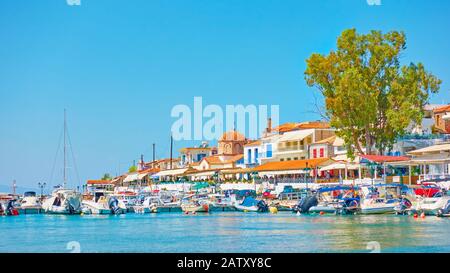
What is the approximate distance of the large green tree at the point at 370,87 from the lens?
4828cm

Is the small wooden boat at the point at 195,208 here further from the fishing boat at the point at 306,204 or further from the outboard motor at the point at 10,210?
the outboard motor at the point at 10,210

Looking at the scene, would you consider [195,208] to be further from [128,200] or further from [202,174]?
[202,174]

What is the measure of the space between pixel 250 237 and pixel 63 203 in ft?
96.1

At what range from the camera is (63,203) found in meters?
53.9

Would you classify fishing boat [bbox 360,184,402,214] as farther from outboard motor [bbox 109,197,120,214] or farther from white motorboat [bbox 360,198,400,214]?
outboard motor [bbox 109,197,120,214]

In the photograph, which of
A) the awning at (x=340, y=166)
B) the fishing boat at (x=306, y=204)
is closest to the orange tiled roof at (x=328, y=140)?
the awning at (x=340, y=166)

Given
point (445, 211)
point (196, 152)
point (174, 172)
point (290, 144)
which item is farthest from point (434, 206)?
point (196, 152)

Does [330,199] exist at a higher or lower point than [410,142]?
lower

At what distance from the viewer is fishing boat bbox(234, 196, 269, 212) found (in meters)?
50.0

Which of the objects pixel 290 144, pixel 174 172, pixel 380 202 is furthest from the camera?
pixel 174 172

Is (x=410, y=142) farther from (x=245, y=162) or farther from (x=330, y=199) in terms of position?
(x=245, y=162)
